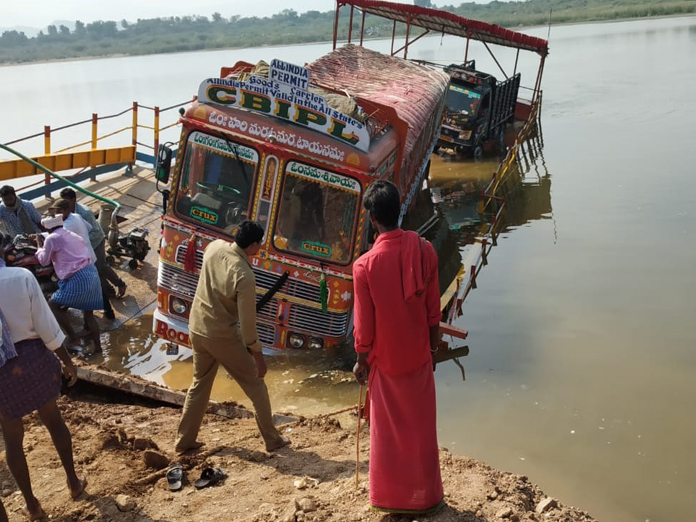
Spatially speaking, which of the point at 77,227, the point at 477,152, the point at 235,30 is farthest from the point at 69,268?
the point at 235,30

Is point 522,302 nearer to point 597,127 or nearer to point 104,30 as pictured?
point 597,127

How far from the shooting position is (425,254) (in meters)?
3.86

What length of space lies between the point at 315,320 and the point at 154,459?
2725mm

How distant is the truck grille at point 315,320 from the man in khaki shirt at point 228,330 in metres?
2.12

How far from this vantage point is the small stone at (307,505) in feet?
13.6

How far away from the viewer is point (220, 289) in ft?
15.8

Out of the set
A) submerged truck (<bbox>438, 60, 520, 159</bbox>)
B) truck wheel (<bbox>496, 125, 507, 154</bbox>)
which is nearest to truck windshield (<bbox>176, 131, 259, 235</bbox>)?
submerged truck (<bbox>438, 60, 520, 159</bbox>)

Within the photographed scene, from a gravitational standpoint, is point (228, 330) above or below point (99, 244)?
above

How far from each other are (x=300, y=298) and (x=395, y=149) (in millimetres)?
2073

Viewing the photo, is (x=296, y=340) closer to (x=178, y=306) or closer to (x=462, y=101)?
(x=178, y=306)

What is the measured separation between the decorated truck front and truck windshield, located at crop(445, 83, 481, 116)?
12.9 m

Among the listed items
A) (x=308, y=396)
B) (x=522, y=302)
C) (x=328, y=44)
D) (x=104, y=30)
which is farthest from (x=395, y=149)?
(x=104, y=30)

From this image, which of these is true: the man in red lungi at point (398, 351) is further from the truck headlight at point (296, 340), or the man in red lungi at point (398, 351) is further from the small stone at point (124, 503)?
the truck headlight at point (296, 340)

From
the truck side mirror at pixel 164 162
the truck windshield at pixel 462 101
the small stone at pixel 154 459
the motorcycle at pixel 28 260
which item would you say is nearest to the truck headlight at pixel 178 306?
the truck side mirror at pixel 164 162
